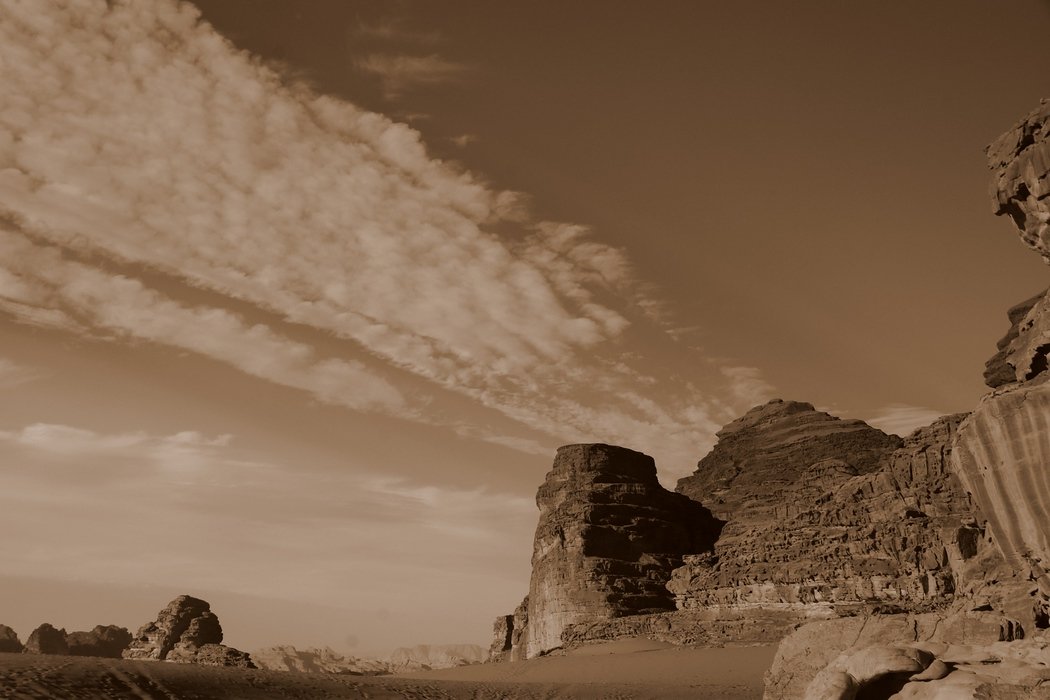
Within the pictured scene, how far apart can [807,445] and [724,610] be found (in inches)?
1624

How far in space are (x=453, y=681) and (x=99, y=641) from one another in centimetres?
7066

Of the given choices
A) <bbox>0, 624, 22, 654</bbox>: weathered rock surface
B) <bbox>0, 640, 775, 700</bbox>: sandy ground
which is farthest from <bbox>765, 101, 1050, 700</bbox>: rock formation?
<bbox>0, 624, 22, 654</bbox>: weathered rock surface

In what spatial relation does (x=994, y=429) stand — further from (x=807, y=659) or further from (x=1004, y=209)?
(x=1004, y=209)

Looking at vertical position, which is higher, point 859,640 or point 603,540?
point 603,540

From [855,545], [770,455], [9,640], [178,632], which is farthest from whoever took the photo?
[770,455]

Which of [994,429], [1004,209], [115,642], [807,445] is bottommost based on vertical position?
[115,642]

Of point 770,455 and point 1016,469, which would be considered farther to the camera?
point 770,455

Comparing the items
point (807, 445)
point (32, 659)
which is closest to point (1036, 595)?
point (32, 659)

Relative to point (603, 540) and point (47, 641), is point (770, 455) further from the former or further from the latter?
point (47, 641)

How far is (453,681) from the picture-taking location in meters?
33.9

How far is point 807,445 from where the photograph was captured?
84062 mm

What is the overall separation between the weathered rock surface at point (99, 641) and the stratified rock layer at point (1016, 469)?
295 ft

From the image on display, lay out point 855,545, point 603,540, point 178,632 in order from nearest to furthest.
Result: point 855,545, point 178,632, point 603,540

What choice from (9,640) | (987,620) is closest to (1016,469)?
(987,620)
